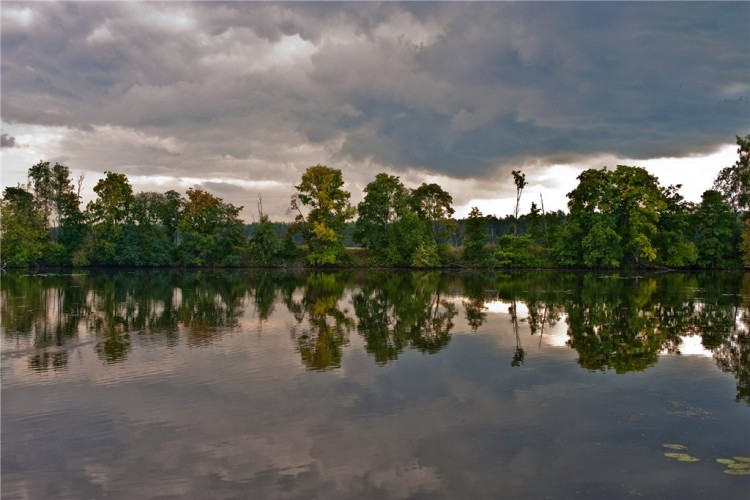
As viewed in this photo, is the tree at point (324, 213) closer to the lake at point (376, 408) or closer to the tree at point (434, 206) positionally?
the tree at point (434, 206)

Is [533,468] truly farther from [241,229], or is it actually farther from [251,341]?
[241,229]

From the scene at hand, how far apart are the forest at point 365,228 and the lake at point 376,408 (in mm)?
50554

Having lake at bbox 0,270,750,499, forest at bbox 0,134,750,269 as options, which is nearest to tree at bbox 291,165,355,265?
forest at bbox 0,134,750,269

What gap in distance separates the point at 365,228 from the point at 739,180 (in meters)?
52.6

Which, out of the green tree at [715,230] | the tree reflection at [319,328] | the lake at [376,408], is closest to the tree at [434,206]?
the green tree at [715,230]

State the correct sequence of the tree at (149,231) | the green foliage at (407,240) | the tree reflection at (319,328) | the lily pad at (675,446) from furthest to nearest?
the tree at (149,231) → the green foliage at (407,240) → the tree reflection at (319,328) → the lily pad at (675,446)

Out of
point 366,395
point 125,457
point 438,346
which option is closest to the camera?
point 125,457

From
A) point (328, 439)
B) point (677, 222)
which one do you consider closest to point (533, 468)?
point (328, 439)

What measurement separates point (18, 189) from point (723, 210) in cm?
10386

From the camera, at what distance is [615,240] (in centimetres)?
7031

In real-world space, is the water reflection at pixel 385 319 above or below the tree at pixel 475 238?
below

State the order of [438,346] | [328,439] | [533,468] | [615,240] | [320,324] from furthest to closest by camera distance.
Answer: [615,240]
[320,324]
[438,346]
[328,439]
[533,468]

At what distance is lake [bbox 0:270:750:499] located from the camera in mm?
9031

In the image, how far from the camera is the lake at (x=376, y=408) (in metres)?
9.03
